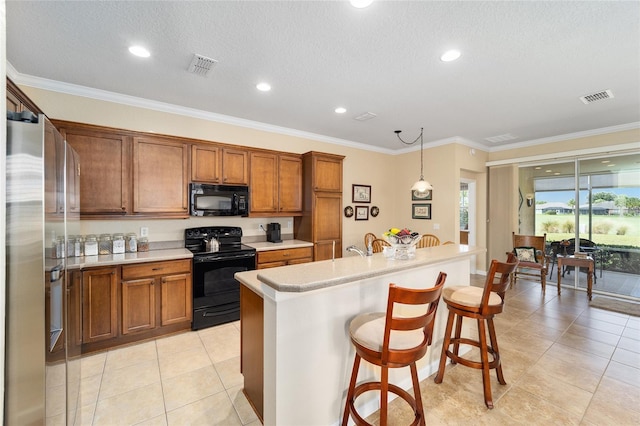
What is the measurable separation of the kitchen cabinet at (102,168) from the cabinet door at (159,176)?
97 millimetres

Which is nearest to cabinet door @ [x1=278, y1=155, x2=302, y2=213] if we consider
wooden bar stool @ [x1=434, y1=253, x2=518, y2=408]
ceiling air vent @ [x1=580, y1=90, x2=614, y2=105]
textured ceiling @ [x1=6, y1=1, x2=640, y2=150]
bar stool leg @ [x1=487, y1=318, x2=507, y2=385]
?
textured ceiling @ [x1=6, y1=1, x2=640, y2=150]

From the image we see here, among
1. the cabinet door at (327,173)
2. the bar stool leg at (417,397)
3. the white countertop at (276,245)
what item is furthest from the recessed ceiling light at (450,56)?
the white countertop at (276,245)

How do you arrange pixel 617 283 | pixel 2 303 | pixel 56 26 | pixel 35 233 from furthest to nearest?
1. pixel 617 283
2. pixel 56 26
3. pixel 35 233
4. pixel 2 303

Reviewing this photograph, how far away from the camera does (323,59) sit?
247 cm

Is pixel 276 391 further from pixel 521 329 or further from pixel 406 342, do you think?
pixel 521 329

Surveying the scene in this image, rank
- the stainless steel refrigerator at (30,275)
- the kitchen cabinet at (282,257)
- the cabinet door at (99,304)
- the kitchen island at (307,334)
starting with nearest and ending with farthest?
the stainless steel refrigerator at (30,275) < the kitchen island at (307,334) < the cabinet door at (99,304) < the kitchen cabinet at (282,257)

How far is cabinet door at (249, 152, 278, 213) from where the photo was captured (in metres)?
4.01

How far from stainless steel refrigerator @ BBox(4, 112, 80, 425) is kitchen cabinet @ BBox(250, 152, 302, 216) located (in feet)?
8.79

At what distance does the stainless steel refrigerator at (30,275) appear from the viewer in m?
1.06

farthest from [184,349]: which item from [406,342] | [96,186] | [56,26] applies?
[56,26]

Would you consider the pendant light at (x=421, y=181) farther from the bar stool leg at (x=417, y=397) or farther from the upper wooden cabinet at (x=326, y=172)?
the bar stool leg at (x=417, y=397)

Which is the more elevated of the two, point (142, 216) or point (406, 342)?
point (142, 216)

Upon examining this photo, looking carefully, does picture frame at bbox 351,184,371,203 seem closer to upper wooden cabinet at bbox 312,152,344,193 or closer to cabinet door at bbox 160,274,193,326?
upper wooden cabinet at bbox 312,152,344,193

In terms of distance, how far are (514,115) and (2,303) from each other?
517 cm
